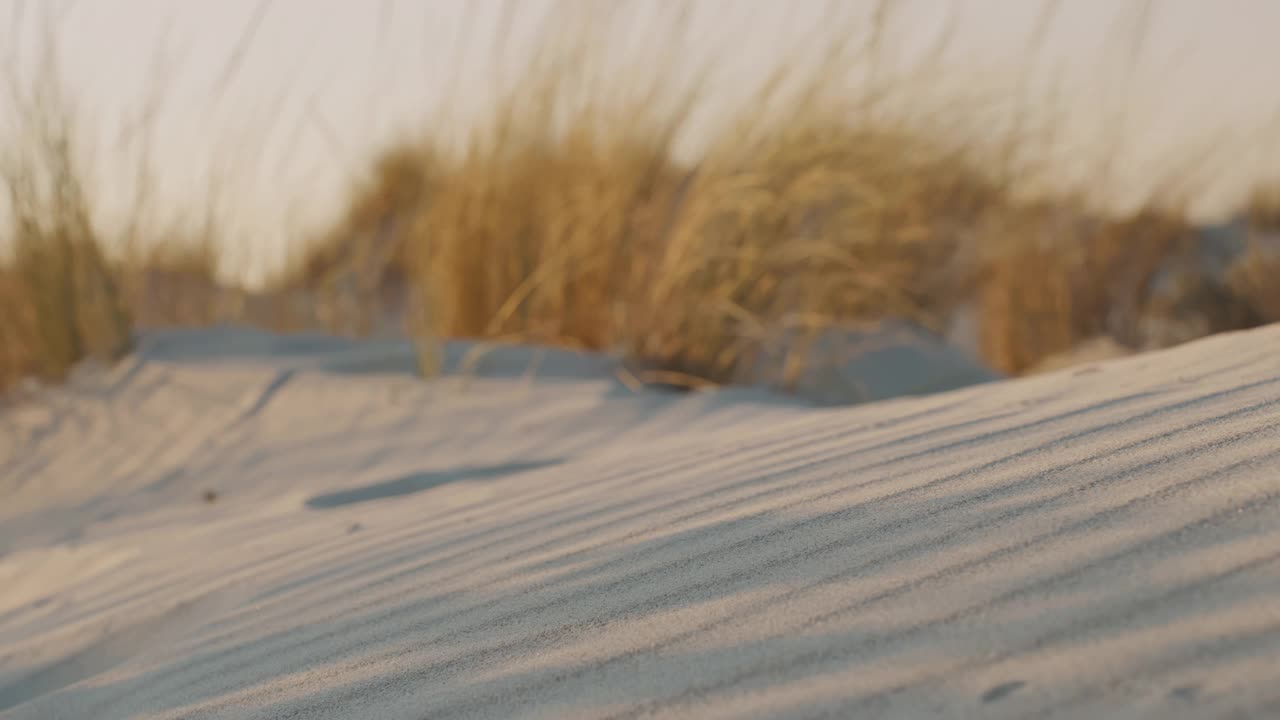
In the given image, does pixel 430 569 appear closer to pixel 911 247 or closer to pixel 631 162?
pixel 631 162

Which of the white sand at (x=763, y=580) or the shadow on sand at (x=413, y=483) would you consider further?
the shadow on sand at (x=413, y=483)

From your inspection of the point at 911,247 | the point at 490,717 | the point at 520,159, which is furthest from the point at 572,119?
the point at 490,717

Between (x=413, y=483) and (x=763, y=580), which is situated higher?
(x=763, y=580)

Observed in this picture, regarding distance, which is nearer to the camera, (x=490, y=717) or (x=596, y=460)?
(x=490, y=717)

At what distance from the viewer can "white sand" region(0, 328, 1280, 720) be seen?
72 centimetres

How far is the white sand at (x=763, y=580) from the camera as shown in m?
0.72

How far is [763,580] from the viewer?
0.95m

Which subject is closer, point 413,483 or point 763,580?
point 763,580

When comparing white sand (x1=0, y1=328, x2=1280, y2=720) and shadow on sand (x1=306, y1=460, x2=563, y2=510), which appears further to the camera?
shadow on sand (x1=306, y1=460, x2=563, y2=510)

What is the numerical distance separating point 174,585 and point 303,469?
3.47 feet

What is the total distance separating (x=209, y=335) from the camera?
365 cm

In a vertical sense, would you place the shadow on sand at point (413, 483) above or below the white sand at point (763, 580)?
below

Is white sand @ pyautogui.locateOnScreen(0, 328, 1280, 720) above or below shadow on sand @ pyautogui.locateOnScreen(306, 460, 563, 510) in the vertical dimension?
above

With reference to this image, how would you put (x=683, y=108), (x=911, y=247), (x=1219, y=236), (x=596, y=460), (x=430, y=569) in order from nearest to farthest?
(x=430, y=569) < (x=596, y=460) < (x=683, y=108) < (x=911, y=247) < (x=1219, y=236)
